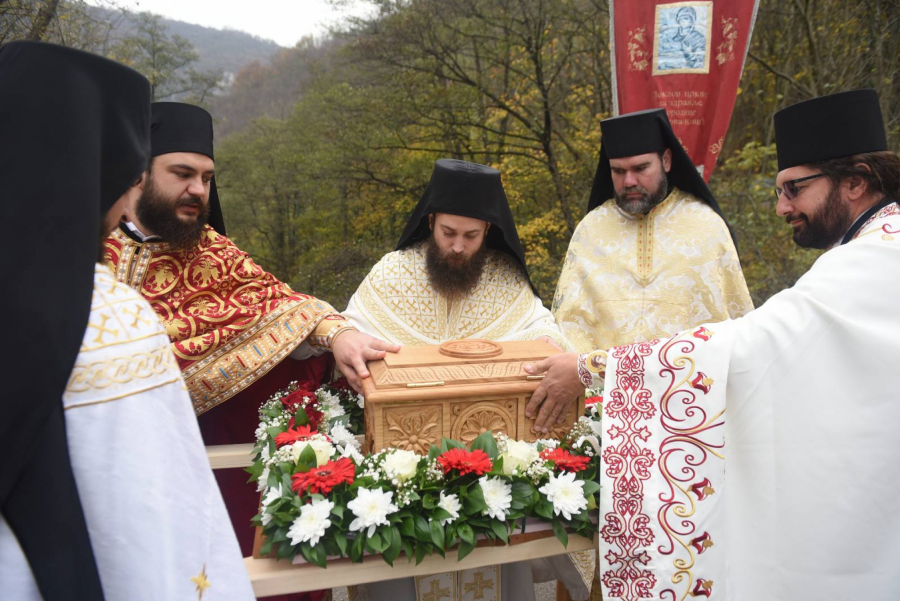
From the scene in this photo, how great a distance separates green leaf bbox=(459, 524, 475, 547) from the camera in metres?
1.74

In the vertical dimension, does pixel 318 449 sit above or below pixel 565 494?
above

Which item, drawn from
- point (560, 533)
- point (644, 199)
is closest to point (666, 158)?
point (644, 199)

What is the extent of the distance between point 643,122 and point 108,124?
9.65ft

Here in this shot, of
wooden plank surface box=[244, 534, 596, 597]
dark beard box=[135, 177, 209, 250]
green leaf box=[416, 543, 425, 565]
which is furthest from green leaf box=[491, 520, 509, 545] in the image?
dark beard box=[135, 177, 209, 250]

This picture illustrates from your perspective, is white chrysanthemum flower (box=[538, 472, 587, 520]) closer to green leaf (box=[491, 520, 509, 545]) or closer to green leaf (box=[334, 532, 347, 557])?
green leaf (box=[491, 520, 509, 545])

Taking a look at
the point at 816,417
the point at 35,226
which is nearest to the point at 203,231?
the point at 35,226

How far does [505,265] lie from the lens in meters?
3.38

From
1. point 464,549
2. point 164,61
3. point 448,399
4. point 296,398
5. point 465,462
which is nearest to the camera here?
point 464,549

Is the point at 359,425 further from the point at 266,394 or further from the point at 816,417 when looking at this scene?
the point at 816,417

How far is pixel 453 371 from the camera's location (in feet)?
7.18

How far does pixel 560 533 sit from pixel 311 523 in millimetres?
790

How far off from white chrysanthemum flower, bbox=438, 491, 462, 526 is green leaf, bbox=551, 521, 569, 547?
12.9 inches

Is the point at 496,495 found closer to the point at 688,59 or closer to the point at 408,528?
the point at 408,528

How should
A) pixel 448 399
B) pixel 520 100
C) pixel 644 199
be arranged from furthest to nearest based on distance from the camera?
pixel 520 100 → pixel 644 199 → pixel 448 399
